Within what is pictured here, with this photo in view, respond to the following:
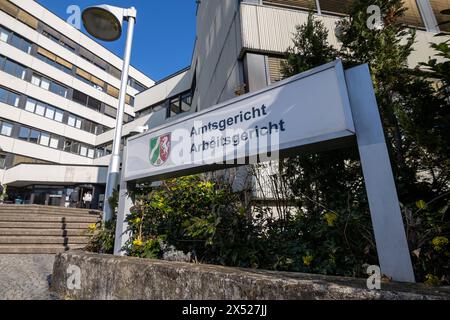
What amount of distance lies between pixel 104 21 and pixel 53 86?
2500 centimetres

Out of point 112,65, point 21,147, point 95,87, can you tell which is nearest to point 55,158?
point 21,147

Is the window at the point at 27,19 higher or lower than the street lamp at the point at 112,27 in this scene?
higher

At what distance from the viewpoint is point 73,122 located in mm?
26844

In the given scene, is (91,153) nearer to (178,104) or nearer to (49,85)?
(49,85)

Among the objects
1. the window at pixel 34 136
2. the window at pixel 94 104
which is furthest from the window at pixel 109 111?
the window at pixel 34 136

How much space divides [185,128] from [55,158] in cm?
2684

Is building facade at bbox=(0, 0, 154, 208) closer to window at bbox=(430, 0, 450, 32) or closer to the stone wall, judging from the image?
window at bbox=(430, 0, 450, 32)

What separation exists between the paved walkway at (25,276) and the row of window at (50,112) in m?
23.1

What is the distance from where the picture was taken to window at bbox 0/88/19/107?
70.6ft

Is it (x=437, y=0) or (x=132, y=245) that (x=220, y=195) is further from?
(x=437, y=0)

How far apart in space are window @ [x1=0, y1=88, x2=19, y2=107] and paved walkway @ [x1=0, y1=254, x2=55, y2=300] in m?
22.9

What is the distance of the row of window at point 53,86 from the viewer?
72.9 feet

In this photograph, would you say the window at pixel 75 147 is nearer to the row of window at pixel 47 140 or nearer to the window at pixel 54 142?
the row of window at pixel 47 140

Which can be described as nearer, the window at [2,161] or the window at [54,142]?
the window at [2,161]
